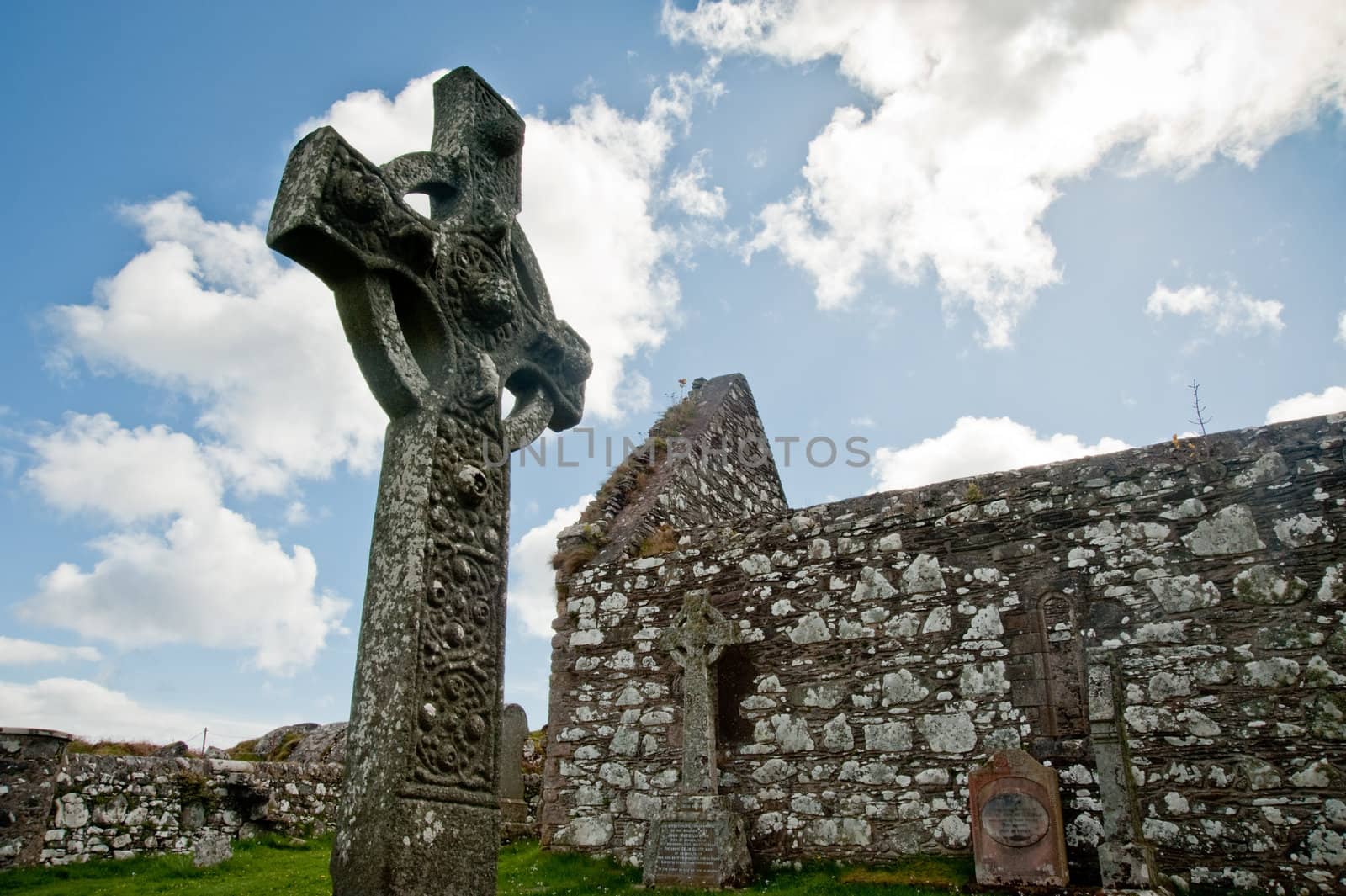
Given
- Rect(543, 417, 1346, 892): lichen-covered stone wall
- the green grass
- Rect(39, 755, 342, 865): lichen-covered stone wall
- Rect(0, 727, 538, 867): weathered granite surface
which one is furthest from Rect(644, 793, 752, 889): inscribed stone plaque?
Rect(39, 755, 342, 865): lichen-covered stone wall

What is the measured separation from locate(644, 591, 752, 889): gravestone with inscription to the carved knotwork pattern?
16.4ft

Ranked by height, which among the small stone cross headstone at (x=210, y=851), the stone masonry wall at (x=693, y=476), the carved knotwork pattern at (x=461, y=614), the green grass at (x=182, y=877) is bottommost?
the green grass at (x=182, y=877)

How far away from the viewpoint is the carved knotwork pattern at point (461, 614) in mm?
2818

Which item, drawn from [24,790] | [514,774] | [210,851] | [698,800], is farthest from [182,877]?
[698,800]

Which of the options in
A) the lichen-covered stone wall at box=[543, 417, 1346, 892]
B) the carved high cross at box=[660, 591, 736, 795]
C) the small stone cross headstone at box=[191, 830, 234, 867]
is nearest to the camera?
the lichen-covered stone wall at box=[543, 417, 1346, 892]

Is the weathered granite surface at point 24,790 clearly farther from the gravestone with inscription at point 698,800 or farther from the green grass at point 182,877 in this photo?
the gravestone with inscription at point 698,800

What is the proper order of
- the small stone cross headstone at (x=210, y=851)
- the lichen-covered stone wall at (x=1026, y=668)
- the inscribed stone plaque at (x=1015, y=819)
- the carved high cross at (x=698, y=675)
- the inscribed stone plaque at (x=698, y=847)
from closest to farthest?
the lichen-covered stone wall at (x=1026, y=668) → the inscribed stone plaque at (x=1015, y=819) → the inscribed stone plaque at (x=698, y=847) → the carved high cross at (x=698, y=675) → the small stone cross headstone at (x=210, y=851)

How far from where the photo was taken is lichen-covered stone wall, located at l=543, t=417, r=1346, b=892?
21.2 ft

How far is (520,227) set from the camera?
408 cm

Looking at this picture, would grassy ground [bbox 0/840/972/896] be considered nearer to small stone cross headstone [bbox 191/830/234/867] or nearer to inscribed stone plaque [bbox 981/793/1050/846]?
small stone cross headstone [bbox 191/830/234/867]

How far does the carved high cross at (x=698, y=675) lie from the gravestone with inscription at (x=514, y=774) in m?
3.51

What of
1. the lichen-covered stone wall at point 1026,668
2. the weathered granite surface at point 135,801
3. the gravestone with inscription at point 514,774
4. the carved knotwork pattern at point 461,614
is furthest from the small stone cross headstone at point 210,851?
the carved knotwork pattern at point 461,614

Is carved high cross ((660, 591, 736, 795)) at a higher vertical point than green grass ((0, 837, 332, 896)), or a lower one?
higher

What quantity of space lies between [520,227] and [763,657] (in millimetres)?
5604
